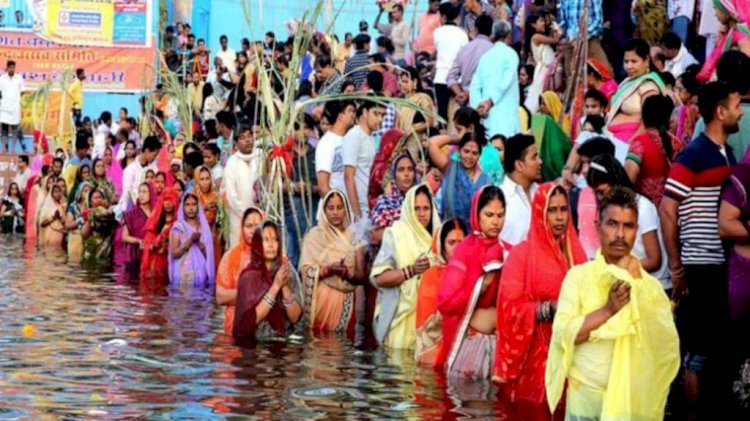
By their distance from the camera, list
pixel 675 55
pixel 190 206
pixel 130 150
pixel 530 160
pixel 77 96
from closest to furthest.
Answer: pixel 530 160 < pixel 675 55 < pixel 190 206 < pixel 130 150 < pixel 77 96

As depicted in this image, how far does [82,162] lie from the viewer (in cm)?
2522

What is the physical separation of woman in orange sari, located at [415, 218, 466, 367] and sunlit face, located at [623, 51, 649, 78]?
1651mm

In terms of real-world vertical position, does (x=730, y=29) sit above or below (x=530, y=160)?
above

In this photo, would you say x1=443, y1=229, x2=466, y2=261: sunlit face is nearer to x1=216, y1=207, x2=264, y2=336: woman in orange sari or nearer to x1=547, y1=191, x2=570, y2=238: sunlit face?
x1=216, y1=207, x2=264, y2=336: woman in orange sari

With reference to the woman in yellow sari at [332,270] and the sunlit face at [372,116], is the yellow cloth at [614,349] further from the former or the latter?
the sunlit face at [372,116]

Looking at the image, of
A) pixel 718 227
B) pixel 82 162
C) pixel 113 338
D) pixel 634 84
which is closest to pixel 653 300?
pixel 718 227

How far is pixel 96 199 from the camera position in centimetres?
2259

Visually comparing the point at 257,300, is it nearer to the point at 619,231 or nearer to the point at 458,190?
the point at 458,190

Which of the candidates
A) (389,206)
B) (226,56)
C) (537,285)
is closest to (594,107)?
(389,206)

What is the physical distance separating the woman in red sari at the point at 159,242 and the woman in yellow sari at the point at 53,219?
6150 millimetres

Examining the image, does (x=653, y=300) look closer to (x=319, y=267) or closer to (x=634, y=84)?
(x=634, y=84)

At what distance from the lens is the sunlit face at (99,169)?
23.0 m

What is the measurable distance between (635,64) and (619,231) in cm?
462

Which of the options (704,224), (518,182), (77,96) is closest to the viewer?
(704,224)
